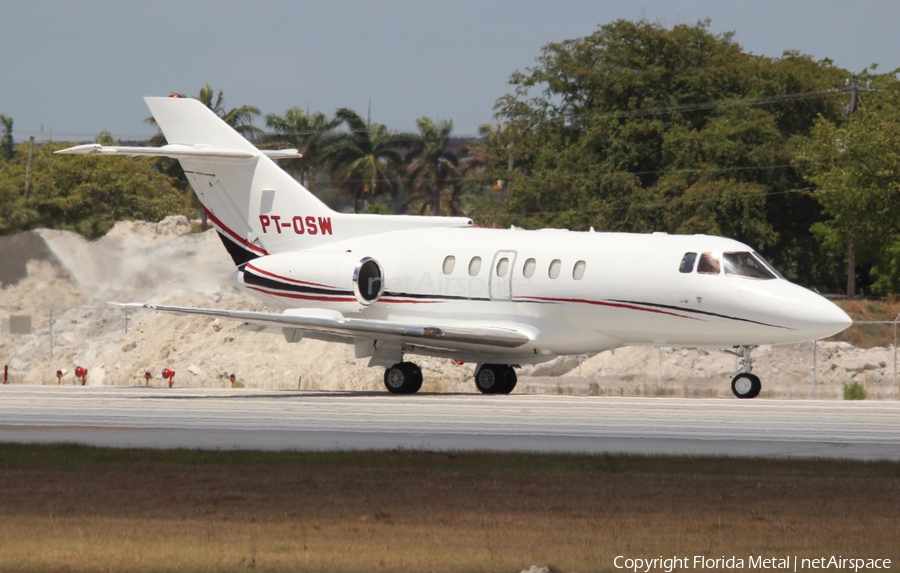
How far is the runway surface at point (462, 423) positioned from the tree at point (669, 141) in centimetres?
3795

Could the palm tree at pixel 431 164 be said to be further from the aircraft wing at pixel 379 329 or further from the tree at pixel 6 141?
the aircraft wing at pixel 379 329

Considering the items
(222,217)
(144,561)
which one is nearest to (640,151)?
(222,217)

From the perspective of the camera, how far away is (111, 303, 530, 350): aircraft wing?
27.6 metres

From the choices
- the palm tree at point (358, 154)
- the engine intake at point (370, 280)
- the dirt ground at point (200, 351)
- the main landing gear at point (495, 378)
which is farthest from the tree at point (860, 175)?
the palm tree at point (358, 154)

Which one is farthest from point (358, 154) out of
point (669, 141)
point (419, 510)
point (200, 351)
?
point (419, 510)

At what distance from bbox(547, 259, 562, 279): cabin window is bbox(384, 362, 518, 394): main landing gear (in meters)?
2.80

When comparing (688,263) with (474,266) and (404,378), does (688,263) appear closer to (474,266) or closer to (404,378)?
(474,266)

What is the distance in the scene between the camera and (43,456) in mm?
15969

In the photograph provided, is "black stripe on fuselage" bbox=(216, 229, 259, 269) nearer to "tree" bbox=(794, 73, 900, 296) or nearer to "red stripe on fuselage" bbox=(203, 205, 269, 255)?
"red stripe on fuselage" bbox=(203, 205, 269, 255)

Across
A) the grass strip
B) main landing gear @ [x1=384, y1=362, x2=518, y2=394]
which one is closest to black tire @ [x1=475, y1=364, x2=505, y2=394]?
main landing gear @ [x1=384, y1=362, x2=518, y2=394]

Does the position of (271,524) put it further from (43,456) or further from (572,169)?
(572,169)

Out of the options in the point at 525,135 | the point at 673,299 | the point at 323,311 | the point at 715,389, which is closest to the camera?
the point at 673,299

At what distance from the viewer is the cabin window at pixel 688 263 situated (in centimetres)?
2700

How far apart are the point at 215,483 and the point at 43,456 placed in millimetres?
3208
